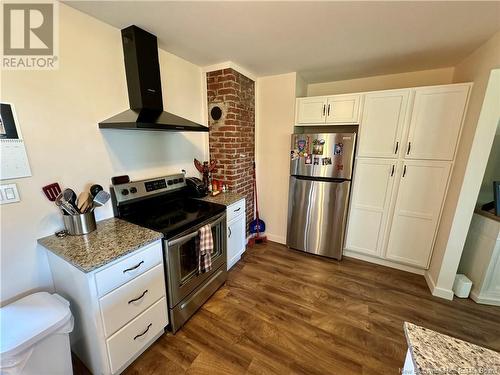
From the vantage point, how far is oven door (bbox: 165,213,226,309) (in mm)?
1542

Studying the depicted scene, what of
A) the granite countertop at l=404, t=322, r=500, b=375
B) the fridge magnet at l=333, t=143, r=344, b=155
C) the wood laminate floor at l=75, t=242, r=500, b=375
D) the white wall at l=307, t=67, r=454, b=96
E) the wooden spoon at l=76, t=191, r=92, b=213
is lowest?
the wood laminate floor at l=75, t=242, r=500, b=375

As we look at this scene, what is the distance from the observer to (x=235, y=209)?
2.33 metres

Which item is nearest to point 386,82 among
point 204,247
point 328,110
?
point 328,110

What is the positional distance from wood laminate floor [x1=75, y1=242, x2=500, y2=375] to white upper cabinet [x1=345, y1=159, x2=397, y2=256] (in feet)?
1.12

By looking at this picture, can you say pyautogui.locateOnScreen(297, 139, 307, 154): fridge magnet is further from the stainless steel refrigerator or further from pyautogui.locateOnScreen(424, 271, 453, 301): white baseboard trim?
pyautogui.locateOnScreen(424, 271, 453, 301): white baseboard trim

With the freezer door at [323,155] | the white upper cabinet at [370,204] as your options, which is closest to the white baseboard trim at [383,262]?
the white upper cabinet at [370,204]

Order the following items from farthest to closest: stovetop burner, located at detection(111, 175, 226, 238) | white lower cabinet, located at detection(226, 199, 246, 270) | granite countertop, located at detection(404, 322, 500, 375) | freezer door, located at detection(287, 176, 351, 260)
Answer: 1. freezer door, located at detection(287, 176, 351, 260)
2. white lower cabinet, located at detection(226, 199, 246, 270)
3. stovetop burner, located at detection(111, 175, 226, 238)
4. granite countertop, located at detection(404, 322, 500, 375)

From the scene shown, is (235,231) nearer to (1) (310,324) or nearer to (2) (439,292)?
(1) (310,324)

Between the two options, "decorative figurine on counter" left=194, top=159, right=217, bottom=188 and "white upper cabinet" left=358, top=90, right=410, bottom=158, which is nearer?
"white upper cabinet" left=358, top=90, right=410, bottom=158

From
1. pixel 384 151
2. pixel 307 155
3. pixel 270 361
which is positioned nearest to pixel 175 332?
pixel 270 361

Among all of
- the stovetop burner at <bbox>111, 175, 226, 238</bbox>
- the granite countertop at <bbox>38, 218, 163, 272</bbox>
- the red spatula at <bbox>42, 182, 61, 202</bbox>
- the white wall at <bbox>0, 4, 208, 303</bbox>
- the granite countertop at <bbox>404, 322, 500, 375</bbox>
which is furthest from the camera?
the stovetop burner at <bbox>111, 175, 226, 238</bbox>

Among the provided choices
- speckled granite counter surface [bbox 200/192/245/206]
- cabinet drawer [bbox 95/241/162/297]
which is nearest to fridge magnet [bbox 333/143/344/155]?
speckled granite counter surface [bbox 200/192/245/206]

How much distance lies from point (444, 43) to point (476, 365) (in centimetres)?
237

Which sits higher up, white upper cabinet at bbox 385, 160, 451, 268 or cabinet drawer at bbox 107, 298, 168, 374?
white upper cabinet at bbox 385, 160, 451, 268
